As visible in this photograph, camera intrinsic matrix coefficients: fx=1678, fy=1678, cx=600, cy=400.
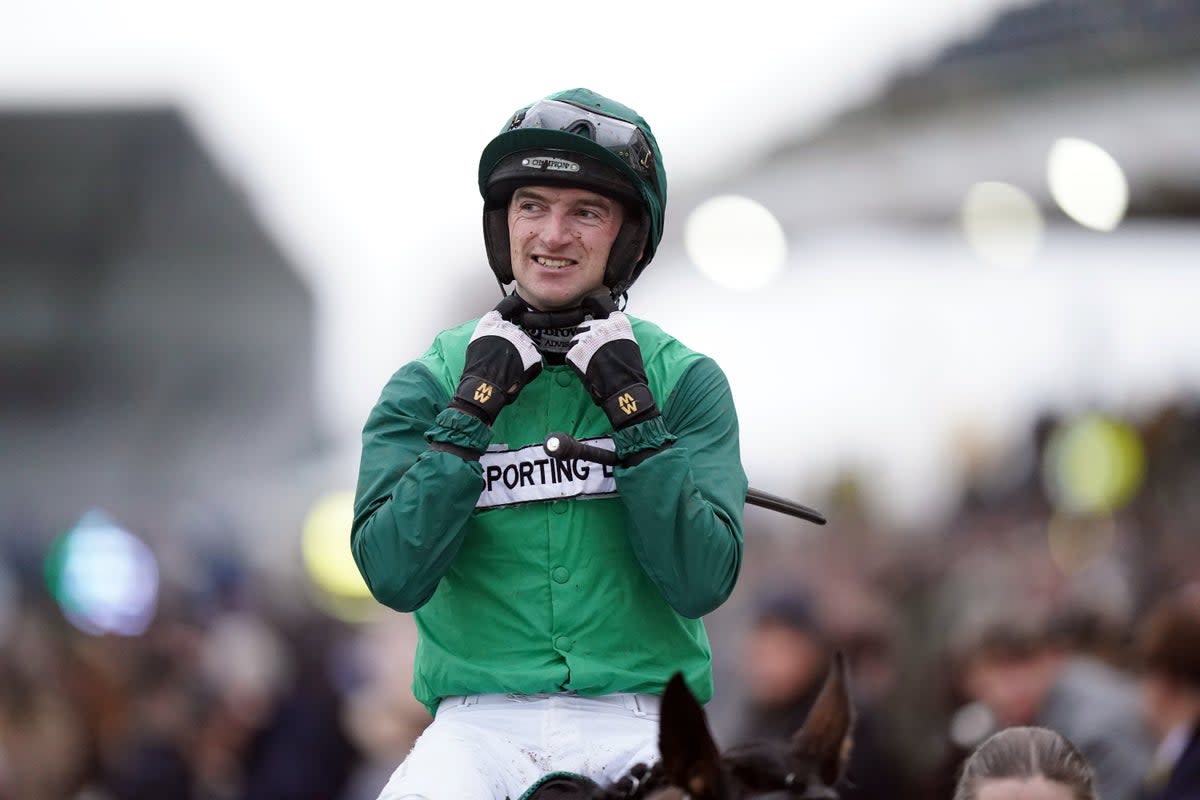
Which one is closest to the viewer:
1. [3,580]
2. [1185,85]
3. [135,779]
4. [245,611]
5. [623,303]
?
[623,303]

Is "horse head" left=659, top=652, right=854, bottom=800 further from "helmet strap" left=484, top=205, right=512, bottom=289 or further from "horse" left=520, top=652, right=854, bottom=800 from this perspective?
"helmet strap" left=484, top=205, right=512, bottom=289

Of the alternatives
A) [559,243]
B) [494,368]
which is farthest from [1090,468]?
[494,368]

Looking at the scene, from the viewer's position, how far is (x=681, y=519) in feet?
12.1

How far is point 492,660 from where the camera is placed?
3820 millimetres

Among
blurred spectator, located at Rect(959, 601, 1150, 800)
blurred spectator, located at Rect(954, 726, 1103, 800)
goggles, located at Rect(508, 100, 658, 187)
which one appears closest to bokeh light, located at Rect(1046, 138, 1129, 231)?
blurred spectator, located at Rect(959, 601, 1150, 800)

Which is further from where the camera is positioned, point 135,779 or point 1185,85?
point 1185,85

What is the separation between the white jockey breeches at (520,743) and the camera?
3549 millimetres

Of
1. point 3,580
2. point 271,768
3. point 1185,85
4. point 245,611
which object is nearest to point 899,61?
point 1185,85

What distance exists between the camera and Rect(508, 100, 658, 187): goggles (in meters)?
4.00

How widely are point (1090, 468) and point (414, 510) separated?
16.2 metres

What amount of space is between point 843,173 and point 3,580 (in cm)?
1047

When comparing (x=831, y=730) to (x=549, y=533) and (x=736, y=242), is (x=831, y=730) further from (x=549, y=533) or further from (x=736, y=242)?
(x=736, y=242)

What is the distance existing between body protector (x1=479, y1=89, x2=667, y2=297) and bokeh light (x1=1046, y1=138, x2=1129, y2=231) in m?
9.73

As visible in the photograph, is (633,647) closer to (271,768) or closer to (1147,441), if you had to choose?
(271,768)
